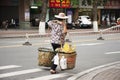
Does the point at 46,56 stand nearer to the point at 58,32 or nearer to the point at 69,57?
the point at 58,32

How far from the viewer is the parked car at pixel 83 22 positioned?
174ft

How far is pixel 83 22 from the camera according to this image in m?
53.4

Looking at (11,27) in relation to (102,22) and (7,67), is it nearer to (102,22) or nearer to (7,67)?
(102,22)

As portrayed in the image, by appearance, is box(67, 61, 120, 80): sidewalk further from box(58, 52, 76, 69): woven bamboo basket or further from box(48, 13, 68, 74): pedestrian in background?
box(48, 13, 68, 74): pedestrian in background

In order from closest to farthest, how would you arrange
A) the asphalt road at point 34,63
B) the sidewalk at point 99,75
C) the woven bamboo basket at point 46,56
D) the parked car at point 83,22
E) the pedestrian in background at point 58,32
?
the sidewalk at point 99,75
the asphalt road at point 34,63
the pedestrian in background at point 58,32
the woven bamboo basket at point 46,56
the parked car at point 83,22

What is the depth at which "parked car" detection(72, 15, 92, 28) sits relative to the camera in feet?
174

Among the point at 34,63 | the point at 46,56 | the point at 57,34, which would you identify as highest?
the point at 57,34

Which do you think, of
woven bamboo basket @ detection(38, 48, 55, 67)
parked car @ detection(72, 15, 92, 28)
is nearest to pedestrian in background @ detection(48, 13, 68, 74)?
woven bamboo basket @ detection(38, 48, 55, 67)

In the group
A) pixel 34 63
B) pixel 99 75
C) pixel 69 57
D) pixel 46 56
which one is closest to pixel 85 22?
pixel 34 63

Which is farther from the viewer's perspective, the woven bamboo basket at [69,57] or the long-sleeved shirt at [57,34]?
the long-sleeved shirt at [57,34]

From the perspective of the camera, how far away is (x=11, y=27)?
4981 centimetres

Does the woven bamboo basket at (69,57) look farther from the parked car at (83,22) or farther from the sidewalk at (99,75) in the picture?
the parked car at (83,22)

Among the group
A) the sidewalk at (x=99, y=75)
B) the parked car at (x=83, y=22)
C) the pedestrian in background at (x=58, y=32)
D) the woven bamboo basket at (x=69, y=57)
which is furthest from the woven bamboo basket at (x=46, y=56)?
the parked car at (x=83, y=22)

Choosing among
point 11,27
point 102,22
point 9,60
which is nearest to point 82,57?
point 9,60
